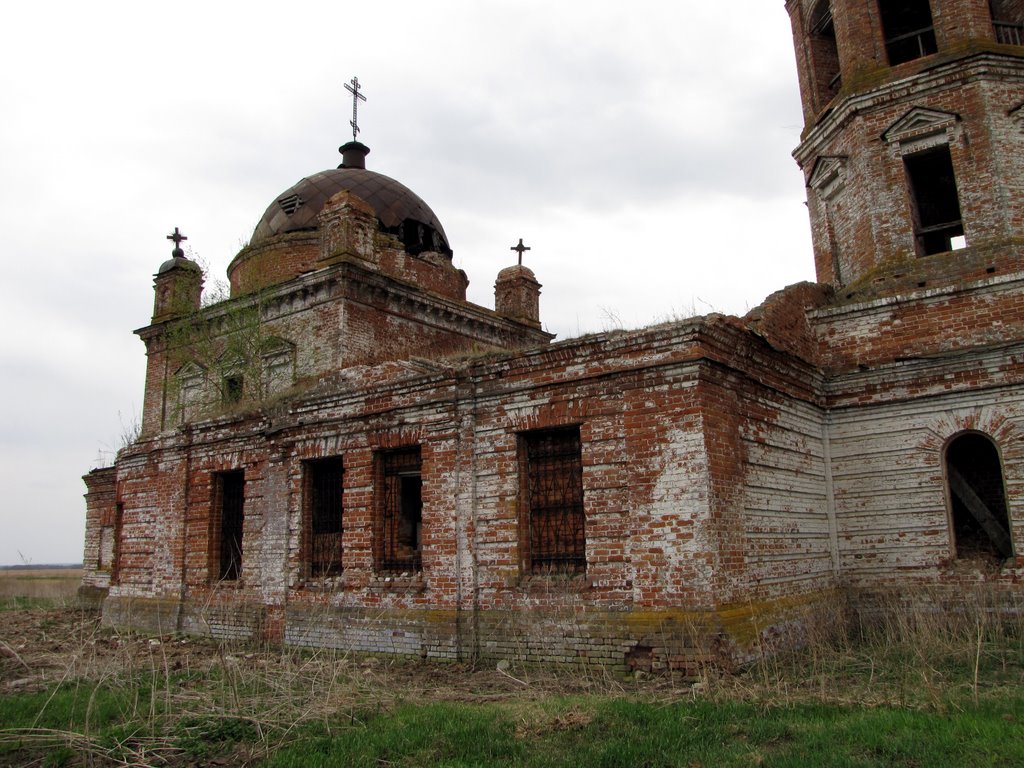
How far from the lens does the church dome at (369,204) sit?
21797mm

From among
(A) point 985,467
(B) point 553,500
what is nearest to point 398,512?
(B) point 553,500

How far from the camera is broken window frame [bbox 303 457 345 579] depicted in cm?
1098

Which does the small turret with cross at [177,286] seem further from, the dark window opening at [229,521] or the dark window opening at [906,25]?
the dark window opening at [906,25]

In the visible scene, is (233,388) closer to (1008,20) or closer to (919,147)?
(919,147)

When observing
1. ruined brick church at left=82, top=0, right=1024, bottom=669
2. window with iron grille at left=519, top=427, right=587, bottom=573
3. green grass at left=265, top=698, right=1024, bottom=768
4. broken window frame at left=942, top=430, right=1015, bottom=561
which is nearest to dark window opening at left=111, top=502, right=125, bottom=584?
ruined brick church at left=82, top=0, right=1024, bottom=669

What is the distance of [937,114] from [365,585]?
35.3ft

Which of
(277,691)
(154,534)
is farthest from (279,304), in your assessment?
(277,691)

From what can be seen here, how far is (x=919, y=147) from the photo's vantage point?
39.9ft

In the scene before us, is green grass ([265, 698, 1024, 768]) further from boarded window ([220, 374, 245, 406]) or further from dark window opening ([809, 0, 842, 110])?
boarded window ([220, 374, 245, 406])

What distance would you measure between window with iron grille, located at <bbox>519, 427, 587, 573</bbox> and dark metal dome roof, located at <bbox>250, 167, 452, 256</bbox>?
45.4ft

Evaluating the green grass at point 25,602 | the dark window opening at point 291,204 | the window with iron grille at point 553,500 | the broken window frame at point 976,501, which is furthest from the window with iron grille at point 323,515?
the dark window opening at point 291,204

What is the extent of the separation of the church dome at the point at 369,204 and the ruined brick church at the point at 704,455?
9316mm

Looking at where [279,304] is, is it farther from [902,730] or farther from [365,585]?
[902,730]

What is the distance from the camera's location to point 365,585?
402 inches
